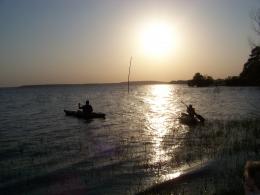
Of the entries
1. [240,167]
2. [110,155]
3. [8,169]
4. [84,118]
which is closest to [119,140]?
[110,155]

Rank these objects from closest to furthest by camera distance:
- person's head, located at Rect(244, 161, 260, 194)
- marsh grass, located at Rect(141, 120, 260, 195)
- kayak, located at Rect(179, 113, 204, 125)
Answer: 1. person's head, located at Rect(244, 161, 260, 194)
2. marsh grass, located at Rect(141, 120, 260, 195)
3. kayak, located at Rect(179, 113, 204, 125)

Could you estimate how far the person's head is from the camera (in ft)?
21.7

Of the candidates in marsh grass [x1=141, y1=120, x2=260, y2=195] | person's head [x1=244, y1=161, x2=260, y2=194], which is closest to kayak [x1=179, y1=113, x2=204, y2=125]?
marsh grass [x1=141, y1=120, x2=260, y2=195]

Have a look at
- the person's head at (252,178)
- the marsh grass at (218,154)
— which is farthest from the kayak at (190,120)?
the person's head at (252,178)

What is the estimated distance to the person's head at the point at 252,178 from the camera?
662 cm

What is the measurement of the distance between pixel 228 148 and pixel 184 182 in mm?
6533

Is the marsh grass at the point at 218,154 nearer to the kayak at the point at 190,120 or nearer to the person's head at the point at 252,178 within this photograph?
the kayak at the point at 190,120

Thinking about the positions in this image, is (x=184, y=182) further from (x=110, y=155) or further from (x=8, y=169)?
(x=8, y=169)

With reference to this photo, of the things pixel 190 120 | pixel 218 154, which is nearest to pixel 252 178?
pixel 218 154

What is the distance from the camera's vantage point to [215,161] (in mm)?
16594

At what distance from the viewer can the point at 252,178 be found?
269 inches

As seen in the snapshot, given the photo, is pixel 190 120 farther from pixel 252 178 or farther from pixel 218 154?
pixel 252 178

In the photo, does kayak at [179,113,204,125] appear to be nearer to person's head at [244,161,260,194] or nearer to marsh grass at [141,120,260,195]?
marsh grass at [141,120,260,195]

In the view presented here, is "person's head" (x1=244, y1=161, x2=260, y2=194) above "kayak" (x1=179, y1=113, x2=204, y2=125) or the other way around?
above
